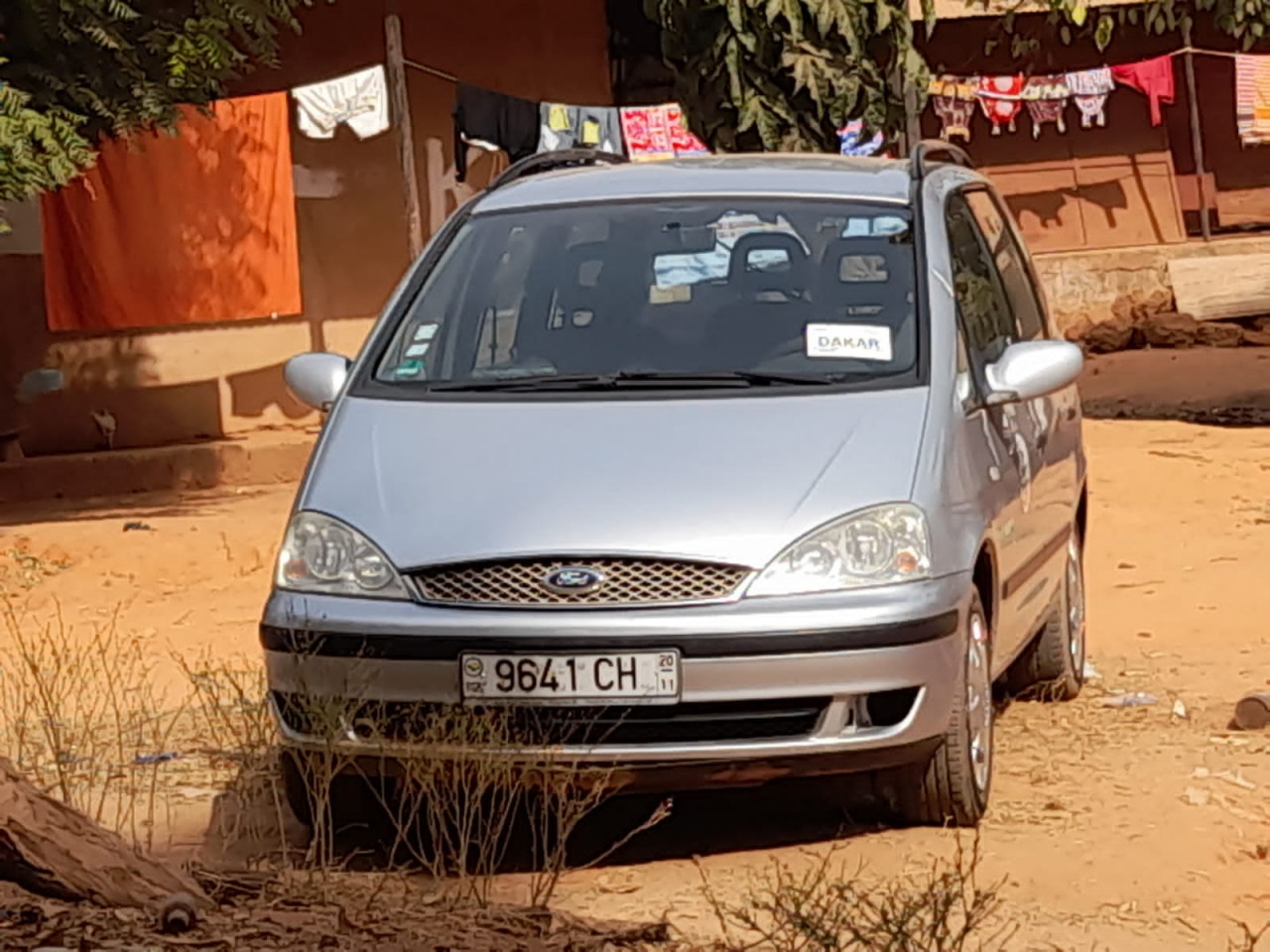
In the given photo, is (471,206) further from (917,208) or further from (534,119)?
(534,119)

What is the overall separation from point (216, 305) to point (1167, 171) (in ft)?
A: 36.9

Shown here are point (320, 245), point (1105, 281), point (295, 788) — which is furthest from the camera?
point (1105, 281)

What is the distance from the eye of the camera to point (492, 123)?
50.5 feet

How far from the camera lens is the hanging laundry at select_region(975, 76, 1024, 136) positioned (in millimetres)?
20891

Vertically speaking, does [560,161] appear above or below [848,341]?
above

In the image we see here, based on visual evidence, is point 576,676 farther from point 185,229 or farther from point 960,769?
point 185,229

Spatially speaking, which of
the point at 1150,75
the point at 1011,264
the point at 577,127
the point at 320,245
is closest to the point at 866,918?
the point at 1011,264

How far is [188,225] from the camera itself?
14633 mm

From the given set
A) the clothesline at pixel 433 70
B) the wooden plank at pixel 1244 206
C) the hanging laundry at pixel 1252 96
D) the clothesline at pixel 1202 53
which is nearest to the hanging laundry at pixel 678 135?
the clothesline at pixel 433 70

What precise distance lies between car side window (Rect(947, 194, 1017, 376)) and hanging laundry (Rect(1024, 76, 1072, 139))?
14646 millimetres

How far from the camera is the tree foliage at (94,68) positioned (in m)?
10.2

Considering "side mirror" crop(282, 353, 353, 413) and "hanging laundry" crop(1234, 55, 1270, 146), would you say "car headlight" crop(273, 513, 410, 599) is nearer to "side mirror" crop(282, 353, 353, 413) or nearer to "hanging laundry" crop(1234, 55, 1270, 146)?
"side mirror" crop(282, 353, 353, 413)

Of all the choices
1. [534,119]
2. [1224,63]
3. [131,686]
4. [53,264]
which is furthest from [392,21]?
[1224,63]

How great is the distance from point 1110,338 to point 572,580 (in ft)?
51.0
